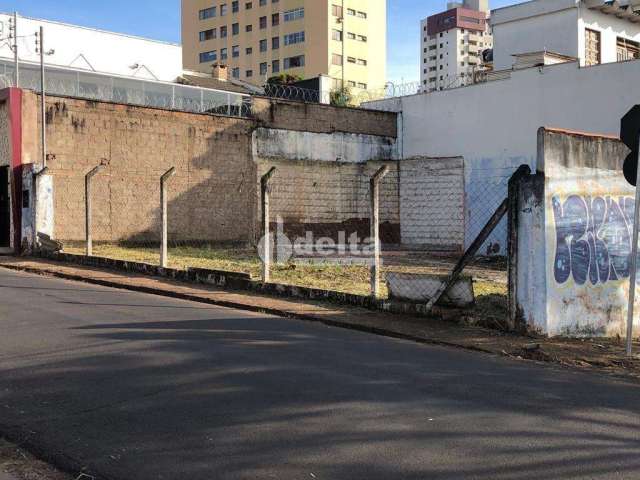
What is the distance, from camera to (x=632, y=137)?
809cm

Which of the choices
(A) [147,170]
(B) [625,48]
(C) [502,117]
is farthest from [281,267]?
(B) [625,48]

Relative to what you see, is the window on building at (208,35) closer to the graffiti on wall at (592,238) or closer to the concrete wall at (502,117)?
the concrete wall at (502,117)

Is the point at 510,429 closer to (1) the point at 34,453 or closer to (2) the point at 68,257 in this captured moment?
(1) the point at 34,453

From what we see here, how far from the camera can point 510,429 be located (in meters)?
Result: 4.93

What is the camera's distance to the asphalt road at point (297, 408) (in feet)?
14.0

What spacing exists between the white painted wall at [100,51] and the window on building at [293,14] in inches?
1215

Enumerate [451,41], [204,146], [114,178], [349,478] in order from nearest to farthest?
[349,478] → [114,178] → [204,146] → [451,41]

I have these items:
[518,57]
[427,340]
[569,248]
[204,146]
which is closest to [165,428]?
[427,340]

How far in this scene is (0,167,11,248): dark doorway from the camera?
20500mm

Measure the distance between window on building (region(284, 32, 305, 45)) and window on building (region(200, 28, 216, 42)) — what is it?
1187 cm

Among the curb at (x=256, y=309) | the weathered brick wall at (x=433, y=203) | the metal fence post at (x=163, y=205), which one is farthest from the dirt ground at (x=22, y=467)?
the weathered brick wall at (x=433, y=203)

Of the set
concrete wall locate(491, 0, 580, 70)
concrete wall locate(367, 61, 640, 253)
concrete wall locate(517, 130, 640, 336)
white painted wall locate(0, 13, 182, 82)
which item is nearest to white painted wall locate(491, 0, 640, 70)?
concrete wall locate(491, 0, 580, 70)

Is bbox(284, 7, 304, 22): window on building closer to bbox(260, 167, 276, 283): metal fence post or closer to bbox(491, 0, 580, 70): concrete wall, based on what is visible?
bbox(491, 0, 580, 70): concrete wall

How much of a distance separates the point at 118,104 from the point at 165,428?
1881 cm
